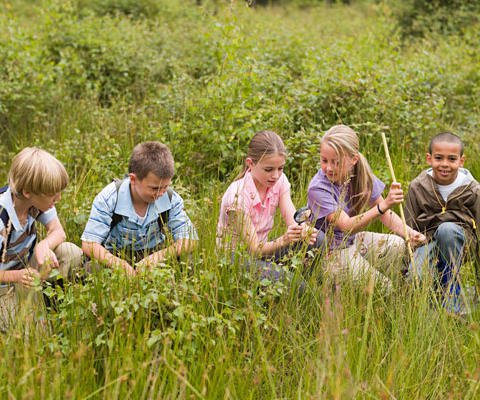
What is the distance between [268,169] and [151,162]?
79cm

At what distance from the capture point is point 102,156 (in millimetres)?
5844

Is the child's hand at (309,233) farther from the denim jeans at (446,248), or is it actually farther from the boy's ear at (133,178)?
the boy's ear at (133,178)

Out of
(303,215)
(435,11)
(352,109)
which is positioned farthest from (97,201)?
(435,11)

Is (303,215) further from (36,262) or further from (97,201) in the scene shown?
(36,262)

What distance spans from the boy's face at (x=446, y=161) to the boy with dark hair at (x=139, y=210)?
5.74 ft

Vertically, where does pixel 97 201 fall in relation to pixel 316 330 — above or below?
above

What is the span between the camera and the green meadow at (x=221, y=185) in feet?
9.62

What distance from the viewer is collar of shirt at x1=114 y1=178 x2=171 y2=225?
4.15 m

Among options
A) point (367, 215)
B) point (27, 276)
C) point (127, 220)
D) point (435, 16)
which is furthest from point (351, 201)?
point (435, 16)

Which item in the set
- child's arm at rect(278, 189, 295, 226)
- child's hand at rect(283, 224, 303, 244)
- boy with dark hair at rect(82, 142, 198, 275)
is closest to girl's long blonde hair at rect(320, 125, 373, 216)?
child's arm at rect(278, 189, 295, 226)

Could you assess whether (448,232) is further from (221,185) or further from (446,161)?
(221,185)

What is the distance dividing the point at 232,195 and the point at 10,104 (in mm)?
3642

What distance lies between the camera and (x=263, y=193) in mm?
4539

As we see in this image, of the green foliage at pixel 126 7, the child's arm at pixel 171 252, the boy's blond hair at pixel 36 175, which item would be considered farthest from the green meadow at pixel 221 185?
the green foliage at pixel 126 7
